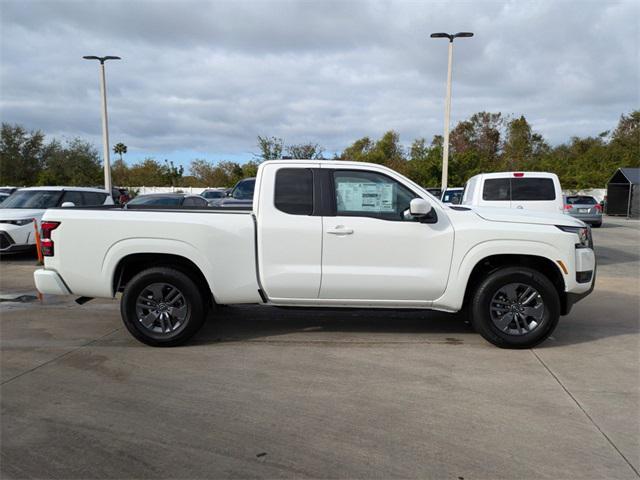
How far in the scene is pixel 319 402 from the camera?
396 cm

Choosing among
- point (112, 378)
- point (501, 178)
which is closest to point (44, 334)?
point (112, 378)

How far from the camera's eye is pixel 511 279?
513cm

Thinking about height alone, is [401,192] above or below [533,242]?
above

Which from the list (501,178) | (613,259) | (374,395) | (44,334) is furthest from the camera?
(613,259)

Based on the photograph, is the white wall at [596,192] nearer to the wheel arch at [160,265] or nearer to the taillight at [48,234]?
the wheel arch at [160,265]

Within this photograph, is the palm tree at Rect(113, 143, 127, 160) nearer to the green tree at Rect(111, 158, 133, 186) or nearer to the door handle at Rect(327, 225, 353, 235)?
the green tree at Rect(111, 158, 133, 186)

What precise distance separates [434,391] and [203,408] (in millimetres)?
1867

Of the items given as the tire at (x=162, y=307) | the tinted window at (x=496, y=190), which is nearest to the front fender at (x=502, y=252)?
the tire at (x=162, y=307)

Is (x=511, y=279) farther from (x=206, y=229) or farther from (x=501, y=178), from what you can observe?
(x=501, y=178)

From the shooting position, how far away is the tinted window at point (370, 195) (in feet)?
17.1

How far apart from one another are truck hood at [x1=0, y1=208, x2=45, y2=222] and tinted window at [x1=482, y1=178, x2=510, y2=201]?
9850 millimetres

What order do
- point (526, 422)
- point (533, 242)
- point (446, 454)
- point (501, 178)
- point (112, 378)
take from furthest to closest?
point (501, 178), point (533, 242), point (112, 378), point (526, 422), point (446, 454)

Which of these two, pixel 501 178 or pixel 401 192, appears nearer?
pixel 401 192

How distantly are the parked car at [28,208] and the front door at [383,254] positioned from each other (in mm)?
7252
